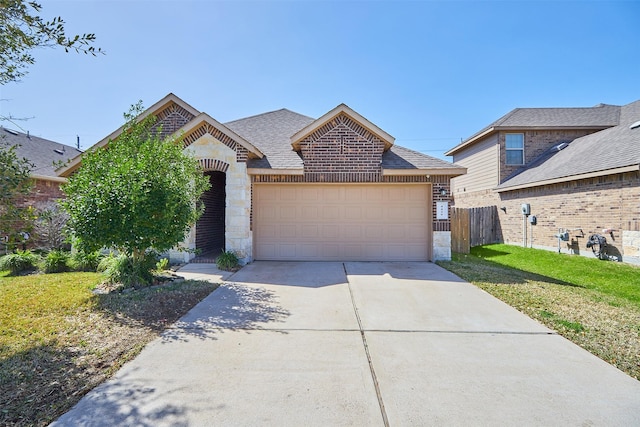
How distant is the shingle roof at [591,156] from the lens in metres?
9.84

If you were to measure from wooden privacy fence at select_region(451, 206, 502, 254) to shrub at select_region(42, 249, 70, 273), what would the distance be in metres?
12.9

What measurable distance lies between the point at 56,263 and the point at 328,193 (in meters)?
7.63

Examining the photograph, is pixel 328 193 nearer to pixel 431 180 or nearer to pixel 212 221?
pixel 431 180

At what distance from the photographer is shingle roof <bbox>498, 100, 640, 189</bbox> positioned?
A: 9844 millimetres

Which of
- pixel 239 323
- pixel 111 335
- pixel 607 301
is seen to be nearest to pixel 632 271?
pixel 607 301

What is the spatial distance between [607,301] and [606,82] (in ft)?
46.3

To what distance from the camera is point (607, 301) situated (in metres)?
5.85

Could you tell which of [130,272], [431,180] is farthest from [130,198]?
[431,180]

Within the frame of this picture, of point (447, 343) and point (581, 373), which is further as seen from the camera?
point (447, 343)

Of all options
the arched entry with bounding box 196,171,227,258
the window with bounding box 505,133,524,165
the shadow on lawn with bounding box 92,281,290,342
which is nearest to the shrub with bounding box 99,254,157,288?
the shadow on lawn with bounding box 92,281,290,342

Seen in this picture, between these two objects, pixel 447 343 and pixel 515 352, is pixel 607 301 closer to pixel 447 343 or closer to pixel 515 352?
pixel 515 352

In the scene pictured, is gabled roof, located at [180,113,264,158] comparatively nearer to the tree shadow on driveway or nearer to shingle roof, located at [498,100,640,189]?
the tree shadow on driveway

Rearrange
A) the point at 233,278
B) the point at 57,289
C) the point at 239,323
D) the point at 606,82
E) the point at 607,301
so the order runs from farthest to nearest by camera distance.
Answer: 1. the point at 606,82
2. the point at 233,278
3. the point at 57,289
4. the point at 607,301
5. the point at 239,323

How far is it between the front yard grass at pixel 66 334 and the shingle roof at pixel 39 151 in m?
8.50
